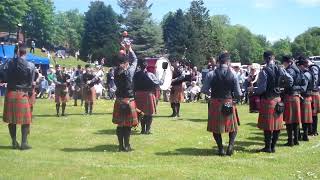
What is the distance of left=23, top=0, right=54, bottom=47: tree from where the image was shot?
87.0 meters

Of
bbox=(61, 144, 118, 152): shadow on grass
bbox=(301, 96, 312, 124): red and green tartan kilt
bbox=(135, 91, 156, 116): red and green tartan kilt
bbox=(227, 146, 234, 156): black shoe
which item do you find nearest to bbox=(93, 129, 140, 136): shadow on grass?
bbox=(135, 91, 156, 116): red and green tartan kilt

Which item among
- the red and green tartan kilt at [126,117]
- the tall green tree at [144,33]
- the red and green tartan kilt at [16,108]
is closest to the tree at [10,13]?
the tall green tree at [144,33]

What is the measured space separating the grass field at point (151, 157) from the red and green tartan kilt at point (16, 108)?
64 cm

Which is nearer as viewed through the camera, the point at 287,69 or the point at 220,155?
the point at 220,155

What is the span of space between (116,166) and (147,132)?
14.1 feet

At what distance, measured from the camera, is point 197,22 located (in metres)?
74.3

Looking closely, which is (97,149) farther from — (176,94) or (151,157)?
(176,94)

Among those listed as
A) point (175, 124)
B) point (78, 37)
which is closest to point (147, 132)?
point (175, 124)

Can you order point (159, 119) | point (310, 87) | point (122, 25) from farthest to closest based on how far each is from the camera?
point (122, 25)
point (159, 119)
point (310, 87)

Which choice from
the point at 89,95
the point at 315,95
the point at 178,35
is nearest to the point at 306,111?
the point at 315,95

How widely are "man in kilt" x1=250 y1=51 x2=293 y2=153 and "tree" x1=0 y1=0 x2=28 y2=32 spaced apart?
2657 inches

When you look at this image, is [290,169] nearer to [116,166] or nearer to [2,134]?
[116,166]

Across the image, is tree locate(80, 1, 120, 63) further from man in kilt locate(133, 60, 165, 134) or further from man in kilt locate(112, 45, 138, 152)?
man in kilt locate(112, 45, 138, 152)

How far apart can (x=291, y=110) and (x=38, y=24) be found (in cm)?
8004
